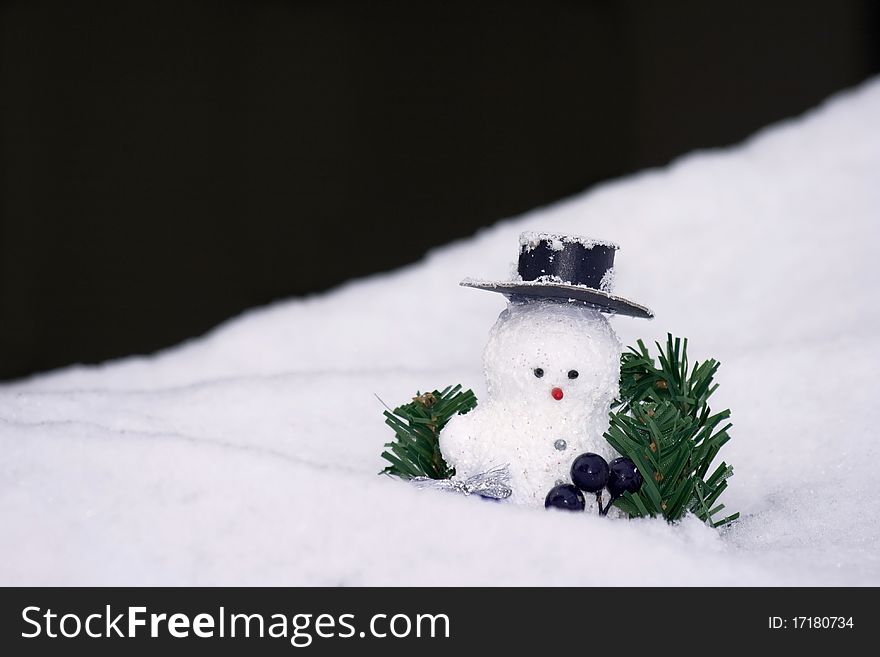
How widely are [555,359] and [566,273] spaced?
0.07m

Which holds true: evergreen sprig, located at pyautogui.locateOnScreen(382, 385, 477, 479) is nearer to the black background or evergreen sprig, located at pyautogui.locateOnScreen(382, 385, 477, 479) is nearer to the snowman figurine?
the snowman figurine


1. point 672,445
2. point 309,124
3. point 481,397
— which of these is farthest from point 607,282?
point 309,124

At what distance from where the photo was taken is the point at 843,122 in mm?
1849

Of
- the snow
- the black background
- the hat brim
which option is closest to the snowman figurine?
the hat brim

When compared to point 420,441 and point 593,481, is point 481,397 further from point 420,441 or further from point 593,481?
point 593,481

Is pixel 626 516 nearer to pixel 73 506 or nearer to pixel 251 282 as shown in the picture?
pixel 73 506

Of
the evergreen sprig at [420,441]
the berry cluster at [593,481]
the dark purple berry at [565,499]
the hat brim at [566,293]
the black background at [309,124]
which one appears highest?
the black background at [309,124]

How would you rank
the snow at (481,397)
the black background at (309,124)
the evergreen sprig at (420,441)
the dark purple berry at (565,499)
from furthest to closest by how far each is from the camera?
the black background at (309,124) < the evergreen sprig at (420,441) < the dark purple berry at (565,499) < the snow at (481,397)

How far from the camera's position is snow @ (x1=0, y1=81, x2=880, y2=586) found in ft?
1.71

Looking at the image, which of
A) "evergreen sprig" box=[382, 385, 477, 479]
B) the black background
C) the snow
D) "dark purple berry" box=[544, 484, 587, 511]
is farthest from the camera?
the black background

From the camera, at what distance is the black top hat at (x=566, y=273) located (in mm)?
752

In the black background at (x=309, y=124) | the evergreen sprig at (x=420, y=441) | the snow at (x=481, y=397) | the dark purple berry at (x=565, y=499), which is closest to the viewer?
the snow at (x=481, y=397)

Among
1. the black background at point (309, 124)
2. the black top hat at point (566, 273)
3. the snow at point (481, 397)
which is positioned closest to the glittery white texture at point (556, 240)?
the black top hat at point (566, 273)

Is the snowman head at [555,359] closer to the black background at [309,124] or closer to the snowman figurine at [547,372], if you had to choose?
the snowman figurine at [547,372]
